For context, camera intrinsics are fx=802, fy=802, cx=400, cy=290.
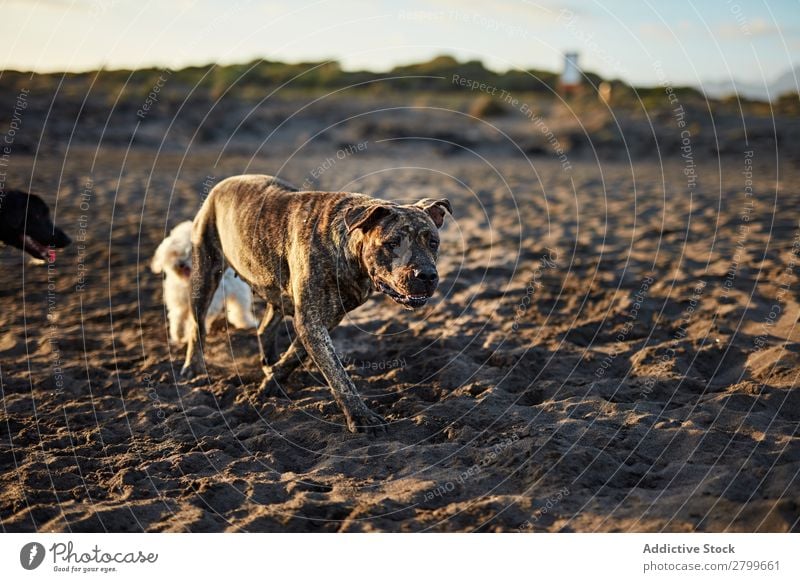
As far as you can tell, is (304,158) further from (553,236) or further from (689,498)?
(689,498)

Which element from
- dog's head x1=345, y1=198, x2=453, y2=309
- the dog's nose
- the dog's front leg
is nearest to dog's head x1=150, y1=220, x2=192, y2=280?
the dog's front leg

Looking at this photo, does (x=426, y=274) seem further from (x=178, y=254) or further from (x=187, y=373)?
(x=178, y=254)

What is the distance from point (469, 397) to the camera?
723 cm

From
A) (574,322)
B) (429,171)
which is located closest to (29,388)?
(574,322)

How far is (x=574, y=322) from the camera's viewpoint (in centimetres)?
924

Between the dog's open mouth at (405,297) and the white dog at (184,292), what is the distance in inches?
143

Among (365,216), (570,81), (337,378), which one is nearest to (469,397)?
(337,378)

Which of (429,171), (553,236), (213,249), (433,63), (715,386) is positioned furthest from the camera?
(433,63)

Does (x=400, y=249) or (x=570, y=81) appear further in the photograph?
(x=570, y=81)

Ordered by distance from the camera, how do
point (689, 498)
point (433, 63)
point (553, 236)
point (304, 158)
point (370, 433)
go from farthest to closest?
point (433, 63) < point (304, 158) < point (553, 236) < point (370, 433) < point (689, 498)

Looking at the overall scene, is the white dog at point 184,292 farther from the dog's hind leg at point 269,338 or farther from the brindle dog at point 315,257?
the dog's hind leg at point 269,338

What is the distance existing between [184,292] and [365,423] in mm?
3909
